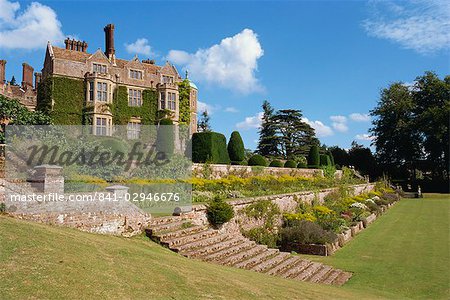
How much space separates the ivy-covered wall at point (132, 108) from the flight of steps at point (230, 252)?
2155 cm

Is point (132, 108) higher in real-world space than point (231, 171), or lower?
higher

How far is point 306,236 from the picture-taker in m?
15.2

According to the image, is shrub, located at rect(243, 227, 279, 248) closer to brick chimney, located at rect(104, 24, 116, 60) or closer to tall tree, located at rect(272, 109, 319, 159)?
brick chimney, located at rect(104, 24, 116, 60)

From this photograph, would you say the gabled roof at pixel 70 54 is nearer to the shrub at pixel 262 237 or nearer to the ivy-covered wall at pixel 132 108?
the ivy-covered wall at pixel 132 108

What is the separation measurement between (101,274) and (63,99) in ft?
87.3

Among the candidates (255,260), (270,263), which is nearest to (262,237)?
(270,263)

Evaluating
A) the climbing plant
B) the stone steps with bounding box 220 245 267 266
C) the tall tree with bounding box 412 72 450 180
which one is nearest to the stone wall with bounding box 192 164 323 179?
the stone steps with bounding box 220 245 267 266

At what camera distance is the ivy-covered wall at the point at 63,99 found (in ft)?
96.4

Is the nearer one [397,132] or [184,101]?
[184,101]

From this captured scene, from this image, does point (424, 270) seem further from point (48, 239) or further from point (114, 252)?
point (48, 239)

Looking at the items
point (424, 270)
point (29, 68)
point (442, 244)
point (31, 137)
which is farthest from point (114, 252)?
point (29, 68)

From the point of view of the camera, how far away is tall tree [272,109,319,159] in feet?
192

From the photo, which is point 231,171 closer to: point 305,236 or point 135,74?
point 305,236

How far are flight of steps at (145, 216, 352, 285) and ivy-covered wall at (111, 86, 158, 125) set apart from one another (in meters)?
21.6
